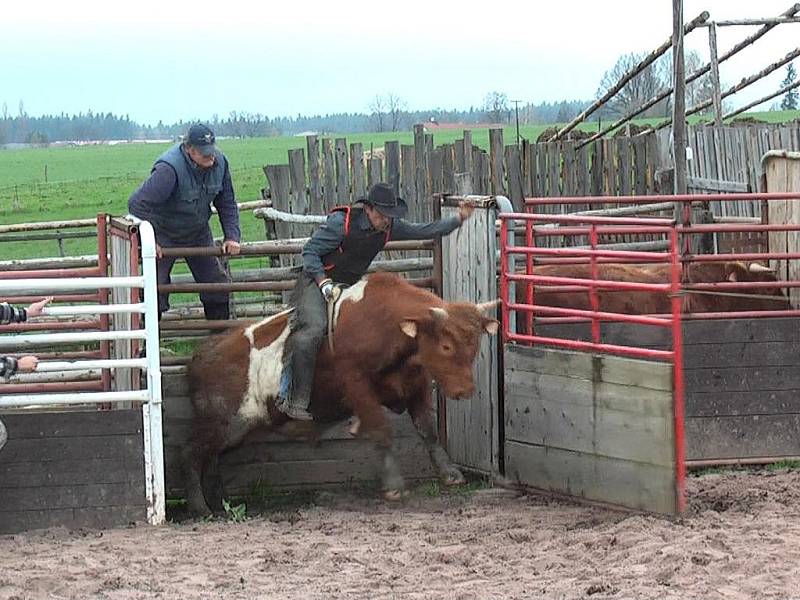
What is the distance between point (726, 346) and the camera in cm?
923

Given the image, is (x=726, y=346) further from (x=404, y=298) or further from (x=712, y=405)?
(x=404, y=298)

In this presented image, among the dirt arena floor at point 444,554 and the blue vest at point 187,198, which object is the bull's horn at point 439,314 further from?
the blue vest at point 187,198

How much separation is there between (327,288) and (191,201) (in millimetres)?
1410

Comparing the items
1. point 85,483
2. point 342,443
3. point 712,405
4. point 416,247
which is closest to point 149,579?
point 85,483

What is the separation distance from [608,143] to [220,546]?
30.6 feet

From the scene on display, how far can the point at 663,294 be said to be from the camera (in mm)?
→ 10422

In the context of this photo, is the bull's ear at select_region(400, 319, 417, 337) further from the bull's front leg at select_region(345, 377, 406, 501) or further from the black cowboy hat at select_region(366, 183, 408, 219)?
the black cowboy hat at select_region(366, 183, 408, 219)

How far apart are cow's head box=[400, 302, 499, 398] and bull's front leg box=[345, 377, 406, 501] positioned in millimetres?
421

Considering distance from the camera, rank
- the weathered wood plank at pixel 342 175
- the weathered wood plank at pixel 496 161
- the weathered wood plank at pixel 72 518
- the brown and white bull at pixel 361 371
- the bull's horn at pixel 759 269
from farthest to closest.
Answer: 1. the weathered wood plank at pixel 496 161
2. the weathered wood plank at pixel 342 175
3. the bull's horn at pixel 759 269
4. the brown and white bull at pixel 361 371
5. the weathered wood plank at pixel 72 518

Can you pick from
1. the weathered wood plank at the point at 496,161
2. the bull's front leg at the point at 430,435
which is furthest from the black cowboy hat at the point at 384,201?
the weathered wood plank at the point at 496,161

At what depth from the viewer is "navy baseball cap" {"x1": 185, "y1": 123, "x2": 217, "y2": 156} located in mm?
8844

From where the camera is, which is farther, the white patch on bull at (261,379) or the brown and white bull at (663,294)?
the brown and white bull at (663,294)

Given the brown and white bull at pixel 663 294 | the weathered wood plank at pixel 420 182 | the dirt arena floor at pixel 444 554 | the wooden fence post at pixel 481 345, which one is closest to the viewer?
the dirt arena floor at pixel 444 554

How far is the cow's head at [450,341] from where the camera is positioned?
807cm
